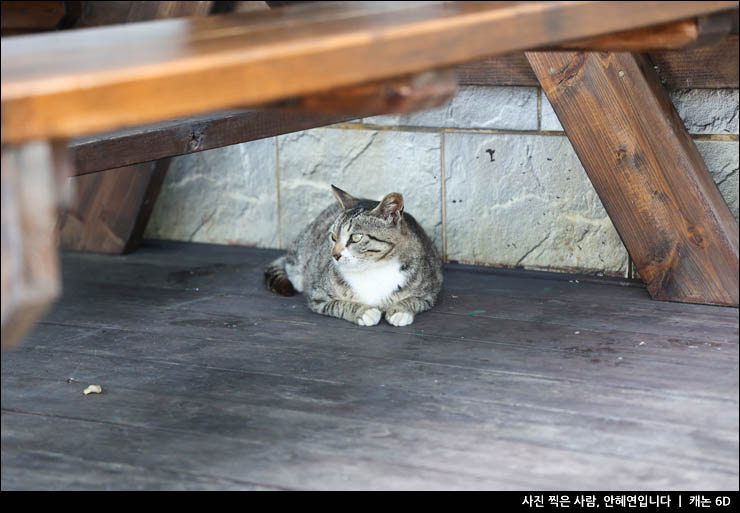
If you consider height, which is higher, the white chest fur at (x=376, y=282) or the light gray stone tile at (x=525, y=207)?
the light gray stone tile at (x=525, y=207)

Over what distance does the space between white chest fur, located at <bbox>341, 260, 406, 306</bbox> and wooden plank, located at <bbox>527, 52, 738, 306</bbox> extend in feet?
2.49

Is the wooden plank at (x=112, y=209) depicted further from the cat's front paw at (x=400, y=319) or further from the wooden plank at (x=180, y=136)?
the cat's front paw at (x=400, y=319)

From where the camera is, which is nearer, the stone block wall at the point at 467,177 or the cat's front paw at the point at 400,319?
the cat's front paw at the point at 400,319

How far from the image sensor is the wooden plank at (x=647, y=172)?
2.94 meters

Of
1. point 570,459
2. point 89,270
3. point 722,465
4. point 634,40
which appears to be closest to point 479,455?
point 570,459

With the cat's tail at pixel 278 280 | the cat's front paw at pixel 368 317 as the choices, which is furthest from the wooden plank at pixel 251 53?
the cat's tail at pixel 278 280

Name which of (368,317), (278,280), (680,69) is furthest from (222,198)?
(680,69)

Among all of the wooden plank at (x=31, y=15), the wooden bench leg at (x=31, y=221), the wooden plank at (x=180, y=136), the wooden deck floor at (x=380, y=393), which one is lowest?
the wooden deck floor at (x=380, y=393)

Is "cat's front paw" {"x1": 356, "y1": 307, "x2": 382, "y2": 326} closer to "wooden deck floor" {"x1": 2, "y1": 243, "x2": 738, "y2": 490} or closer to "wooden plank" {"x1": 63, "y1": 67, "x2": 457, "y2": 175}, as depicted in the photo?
"wooden deck floor" {"x1": 2, "y1": 243, "x2": 738, "y2": 490}

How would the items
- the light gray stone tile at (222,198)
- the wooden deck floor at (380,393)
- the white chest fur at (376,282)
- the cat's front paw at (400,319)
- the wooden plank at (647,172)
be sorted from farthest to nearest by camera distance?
the light gray stone tile at (222,198) < the white chest fur at (376,282) < the cat's front paw at (400,319) < the wooden plank at (647,172) < the wooden deck floor at (380,393)

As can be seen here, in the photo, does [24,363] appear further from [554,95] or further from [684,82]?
[684,82]

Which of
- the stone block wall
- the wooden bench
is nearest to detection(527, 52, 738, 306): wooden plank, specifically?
the wooden bench

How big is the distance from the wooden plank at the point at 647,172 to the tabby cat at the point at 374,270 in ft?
2.20

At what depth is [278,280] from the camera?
3.51 metres
